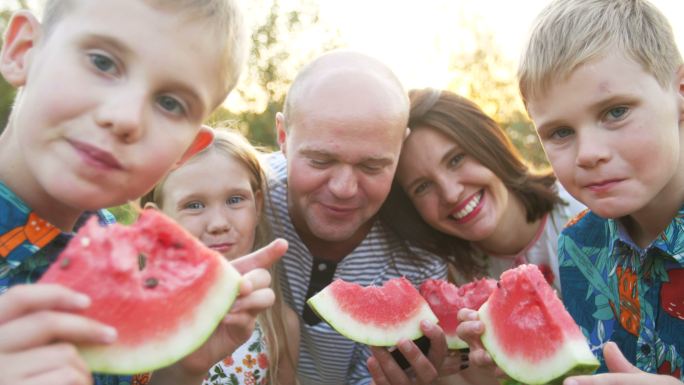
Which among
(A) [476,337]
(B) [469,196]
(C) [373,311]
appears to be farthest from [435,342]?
(B) [469,196]

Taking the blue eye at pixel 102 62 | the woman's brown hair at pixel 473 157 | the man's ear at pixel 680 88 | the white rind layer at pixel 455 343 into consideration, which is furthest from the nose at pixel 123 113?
the woman's brown hair at pixel 473 157

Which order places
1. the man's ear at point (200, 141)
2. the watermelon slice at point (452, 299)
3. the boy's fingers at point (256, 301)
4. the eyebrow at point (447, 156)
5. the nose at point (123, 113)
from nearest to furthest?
the nose at point (123, 113)
the boy's fingers at point (256, 301)
the man's ear at point (200, 141)
the watermelon slice at point (452, 299)
the eyebrow at point (447, 156)

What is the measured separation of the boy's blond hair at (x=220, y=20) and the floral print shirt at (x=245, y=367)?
66.1 inches

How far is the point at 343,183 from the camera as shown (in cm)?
331

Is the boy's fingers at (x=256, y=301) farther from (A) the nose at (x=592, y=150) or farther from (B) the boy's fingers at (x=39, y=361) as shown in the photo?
(A) the nose at (x=592, y=150)

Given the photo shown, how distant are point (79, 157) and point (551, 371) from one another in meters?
1.70

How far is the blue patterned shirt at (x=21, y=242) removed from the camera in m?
1.71

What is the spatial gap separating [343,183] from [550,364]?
1580mm

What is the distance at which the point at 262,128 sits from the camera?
19.9m

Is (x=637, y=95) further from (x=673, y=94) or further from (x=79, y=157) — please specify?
(x=79, y=157)

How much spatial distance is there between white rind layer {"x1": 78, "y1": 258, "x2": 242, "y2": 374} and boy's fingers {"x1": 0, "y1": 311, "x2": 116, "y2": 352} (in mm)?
94

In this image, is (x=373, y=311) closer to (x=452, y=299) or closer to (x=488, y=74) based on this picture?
(x=452, y=299)

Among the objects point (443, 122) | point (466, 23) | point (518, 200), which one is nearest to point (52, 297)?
point (443, 122)

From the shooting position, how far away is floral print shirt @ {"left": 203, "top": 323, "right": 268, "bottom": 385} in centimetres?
314
